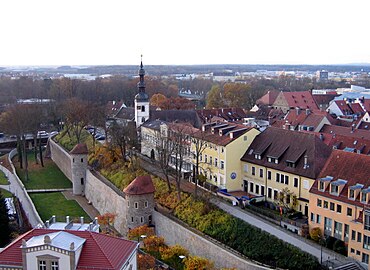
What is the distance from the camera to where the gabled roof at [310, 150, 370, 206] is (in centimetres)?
3416

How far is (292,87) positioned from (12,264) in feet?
533

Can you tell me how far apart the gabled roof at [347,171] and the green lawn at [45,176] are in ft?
127

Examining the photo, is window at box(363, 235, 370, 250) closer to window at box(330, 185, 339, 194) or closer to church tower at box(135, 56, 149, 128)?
window at box(330, 185, 339, 194)

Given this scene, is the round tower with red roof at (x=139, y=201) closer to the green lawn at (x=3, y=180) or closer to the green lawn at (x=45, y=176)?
the green lawn at (x=45, y=176)

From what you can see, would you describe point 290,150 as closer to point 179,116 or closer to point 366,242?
point 366,242

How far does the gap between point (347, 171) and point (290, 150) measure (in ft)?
28.8

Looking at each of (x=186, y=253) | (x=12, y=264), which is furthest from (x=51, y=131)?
(x=12, y=264)

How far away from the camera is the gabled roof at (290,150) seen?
41.0 metres

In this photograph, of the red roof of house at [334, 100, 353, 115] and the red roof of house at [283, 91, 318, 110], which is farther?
the red roof of house at [283, 91, 318, 110]

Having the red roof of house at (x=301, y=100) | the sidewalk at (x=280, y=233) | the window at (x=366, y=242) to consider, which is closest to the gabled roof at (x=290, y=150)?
the sidewalk at (x=280, y=233)

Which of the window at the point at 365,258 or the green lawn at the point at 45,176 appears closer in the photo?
the window at the point at 365,258

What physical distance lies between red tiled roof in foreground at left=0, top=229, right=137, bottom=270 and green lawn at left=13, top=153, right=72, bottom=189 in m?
38.7

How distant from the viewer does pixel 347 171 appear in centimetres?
3559

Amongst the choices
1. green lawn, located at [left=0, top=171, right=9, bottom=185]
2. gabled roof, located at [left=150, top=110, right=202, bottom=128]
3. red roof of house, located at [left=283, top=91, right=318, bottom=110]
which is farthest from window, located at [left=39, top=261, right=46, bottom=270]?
red roof of house, located at [left=283, top=91, right=318, bottom=110]
